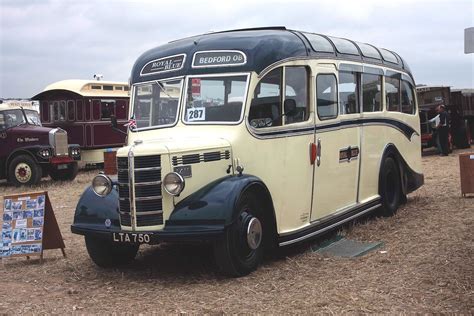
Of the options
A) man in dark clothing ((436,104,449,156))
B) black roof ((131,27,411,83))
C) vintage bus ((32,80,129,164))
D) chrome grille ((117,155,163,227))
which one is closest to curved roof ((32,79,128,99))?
vintage bus ((32,80,129,164))

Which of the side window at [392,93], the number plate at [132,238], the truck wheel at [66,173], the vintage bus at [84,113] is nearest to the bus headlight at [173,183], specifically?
Answer: the number plate at [132,238]

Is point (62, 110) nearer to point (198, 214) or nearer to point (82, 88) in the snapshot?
point (82, 88)

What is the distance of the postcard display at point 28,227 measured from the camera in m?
6.84

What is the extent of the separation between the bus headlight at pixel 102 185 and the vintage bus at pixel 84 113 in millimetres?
12754

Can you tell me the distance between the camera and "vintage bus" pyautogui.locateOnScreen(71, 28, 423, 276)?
18.4 ft

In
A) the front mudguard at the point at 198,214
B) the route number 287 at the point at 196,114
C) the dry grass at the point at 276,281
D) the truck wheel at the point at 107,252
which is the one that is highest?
the route number 287 at the point at 196,114

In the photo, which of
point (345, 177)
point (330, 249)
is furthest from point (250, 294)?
point (345, 177)

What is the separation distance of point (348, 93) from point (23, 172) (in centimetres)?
1027

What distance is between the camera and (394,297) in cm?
495

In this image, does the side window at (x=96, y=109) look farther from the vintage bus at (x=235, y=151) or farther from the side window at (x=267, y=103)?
the side window at (x=267, y=103)

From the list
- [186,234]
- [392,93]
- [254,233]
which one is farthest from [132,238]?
[392,93]

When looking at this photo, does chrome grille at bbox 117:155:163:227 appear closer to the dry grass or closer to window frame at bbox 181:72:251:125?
the dry grass

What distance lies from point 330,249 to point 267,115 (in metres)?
1.79

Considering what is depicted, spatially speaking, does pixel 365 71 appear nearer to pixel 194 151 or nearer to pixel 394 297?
pixel 194 151
